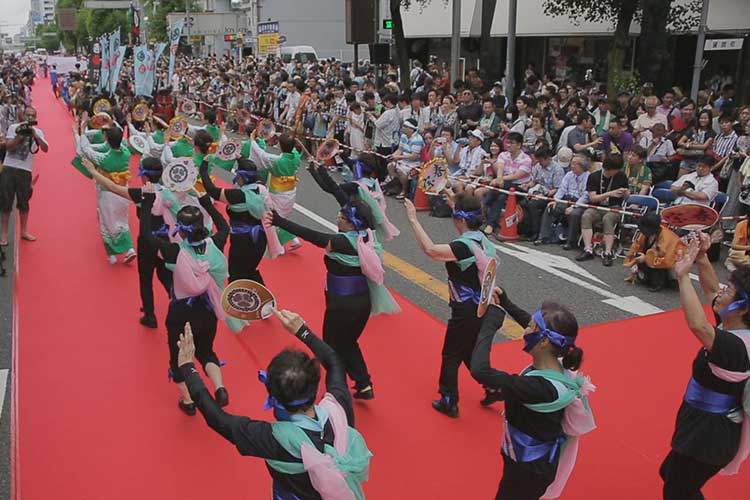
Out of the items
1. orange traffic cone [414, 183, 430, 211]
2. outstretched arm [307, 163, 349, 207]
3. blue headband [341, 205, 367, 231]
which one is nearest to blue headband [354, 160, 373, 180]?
outstretched arm [307, 163, 349, 207]

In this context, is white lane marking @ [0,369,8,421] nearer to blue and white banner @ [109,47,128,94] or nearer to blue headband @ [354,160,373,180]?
blue headband @ [354,160,373,180]

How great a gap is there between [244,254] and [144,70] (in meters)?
8.81

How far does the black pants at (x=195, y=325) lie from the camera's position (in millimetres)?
4984

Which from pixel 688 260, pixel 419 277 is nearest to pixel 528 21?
pixel 419 277

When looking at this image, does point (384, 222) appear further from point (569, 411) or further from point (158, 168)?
point (569, 411)

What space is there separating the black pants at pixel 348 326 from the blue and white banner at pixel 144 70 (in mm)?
10548

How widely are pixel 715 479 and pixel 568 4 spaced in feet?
48.0

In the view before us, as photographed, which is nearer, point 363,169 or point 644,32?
point 363,169

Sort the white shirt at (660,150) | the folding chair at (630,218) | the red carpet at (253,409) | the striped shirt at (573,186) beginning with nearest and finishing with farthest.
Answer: the red carpet at (253,409) → the folding chair at (630,218) → the striped shirt at (573,186) → the white shirt at (660,150)

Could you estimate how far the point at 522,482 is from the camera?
11.5 ft

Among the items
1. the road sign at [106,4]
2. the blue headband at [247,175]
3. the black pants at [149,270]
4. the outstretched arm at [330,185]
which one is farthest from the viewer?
the road sign at [106,4]

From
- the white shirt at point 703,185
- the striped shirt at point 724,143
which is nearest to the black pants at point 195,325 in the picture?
the white shirt at point 703,185

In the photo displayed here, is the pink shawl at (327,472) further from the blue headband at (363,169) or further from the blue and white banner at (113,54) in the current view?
the blue and white banner at (113,54)

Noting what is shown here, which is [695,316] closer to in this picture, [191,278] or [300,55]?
[191,278]
